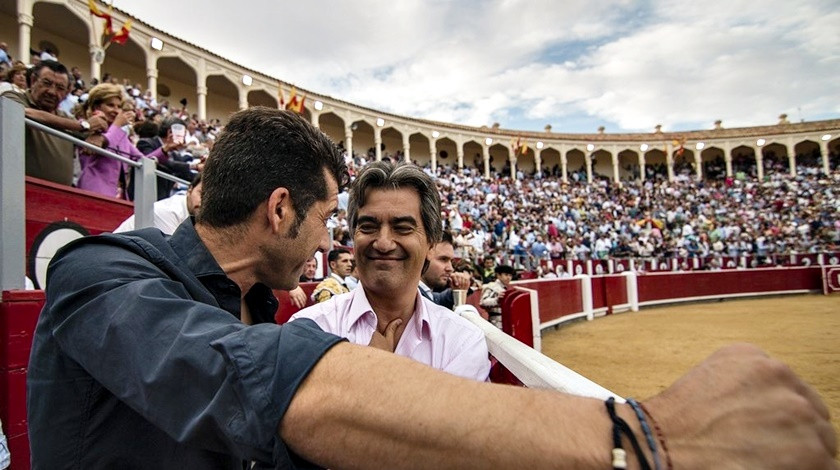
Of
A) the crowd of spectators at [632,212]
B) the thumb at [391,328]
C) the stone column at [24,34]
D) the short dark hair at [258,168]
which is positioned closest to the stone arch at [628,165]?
the crowd of spectators at [632,212]

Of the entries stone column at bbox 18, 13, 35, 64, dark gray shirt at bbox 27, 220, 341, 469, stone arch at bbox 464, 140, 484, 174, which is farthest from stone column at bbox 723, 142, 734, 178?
dark gray shirt at bbox 27, 220, 341, 469

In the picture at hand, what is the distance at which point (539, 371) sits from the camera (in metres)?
1.22

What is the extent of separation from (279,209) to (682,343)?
27.9ft

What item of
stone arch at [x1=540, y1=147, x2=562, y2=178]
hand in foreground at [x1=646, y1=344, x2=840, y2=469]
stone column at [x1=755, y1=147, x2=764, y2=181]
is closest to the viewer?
hand in foreground at [x1=646, y1=344, x2=840, y2=469]

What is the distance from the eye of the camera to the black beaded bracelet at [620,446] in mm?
522

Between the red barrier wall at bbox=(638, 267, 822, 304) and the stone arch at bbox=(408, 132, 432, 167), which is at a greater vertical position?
the stone arch at bbox=(408, 132, 432, 167)

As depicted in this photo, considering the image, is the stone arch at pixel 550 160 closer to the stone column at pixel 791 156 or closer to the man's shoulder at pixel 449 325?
the stone column at pixel 791 156

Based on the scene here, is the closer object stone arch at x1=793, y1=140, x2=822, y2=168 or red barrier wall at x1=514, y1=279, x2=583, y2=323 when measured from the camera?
red barrier wall at x1=514, y1=279, x2=583, y2=323

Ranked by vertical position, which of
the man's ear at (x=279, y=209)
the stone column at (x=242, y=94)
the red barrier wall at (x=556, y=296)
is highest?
the stone column at (x=242, y=94)

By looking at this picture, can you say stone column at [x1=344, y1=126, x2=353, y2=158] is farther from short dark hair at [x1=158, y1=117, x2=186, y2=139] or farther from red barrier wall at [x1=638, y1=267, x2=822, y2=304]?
short dark hair at [x1=158, y1=117, x2=186, y2=139]

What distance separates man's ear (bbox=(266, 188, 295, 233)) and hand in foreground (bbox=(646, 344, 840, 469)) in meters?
0.87

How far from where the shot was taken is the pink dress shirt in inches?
67.9

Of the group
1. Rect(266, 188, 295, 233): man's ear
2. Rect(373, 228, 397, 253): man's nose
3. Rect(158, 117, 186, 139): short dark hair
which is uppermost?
Rect(158, 117, 186, 139): short dark hair

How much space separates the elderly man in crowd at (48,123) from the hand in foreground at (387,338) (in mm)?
3240
